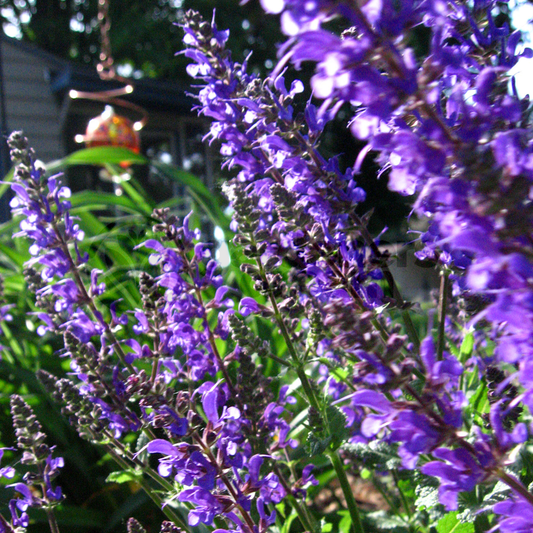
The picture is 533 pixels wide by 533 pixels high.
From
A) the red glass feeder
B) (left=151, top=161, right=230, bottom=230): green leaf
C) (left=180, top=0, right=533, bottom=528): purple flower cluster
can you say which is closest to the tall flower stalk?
(left=180, top=0, right=533, bottom=528): purple flower cluster

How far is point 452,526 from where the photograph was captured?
1189 millimetres

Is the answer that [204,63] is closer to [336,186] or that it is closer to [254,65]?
[336,186]

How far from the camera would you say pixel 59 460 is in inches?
54.7

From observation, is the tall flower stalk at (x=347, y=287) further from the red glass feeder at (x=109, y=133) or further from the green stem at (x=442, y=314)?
the red glass feeder at (x=109, y=133)

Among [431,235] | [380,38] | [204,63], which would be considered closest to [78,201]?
[204,63]

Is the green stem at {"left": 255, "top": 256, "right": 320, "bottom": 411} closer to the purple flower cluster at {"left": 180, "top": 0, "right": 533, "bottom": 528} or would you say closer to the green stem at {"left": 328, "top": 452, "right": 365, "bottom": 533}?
the green stem at {"left": 328, "top": 452, "right": 365, "bottom": 533}

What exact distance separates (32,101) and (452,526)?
400 inches

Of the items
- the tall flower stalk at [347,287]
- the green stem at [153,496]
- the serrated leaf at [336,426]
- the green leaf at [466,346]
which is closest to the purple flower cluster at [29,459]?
the tall flower stalk at [347,287]

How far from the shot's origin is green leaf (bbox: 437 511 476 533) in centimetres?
118

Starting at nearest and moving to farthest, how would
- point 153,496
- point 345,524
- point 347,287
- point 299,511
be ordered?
point 347,287 → point 299,511 → point 153,496 → point 345,524

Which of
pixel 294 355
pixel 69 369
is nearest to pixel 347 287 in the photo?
pixel 294 355

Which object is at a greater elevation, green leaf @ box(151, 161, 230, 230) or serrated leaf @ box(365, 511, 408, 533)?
green leaf @ box(151, 161, 230, 230)

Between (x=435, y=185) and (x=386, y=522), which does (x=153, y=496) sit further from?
(x=435, y=185)

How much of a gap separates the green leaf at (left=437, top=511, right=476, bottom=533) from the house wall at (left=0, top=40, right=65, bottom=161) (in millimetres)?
9421
